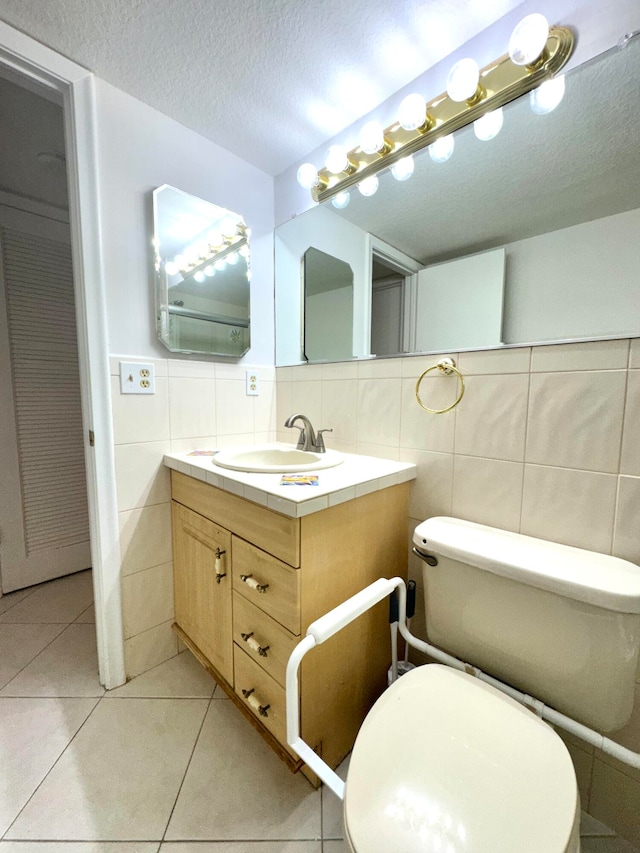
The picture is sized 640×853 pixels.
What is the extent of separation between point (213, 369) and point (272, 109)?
91 centimetres

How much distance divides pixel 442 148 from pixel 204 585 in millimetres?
1557

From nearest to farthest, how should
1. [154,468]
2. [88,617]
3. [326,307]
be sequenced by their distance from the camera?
[154,468]
[326,307]
[88,617]

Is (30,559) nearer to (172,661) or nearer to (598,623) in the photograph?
(172,661)

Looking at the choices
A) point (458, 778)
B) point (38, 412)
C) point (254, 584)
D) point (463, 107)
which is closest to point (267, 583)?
point (254, 584)

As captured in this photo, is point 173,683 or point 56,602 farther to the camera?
point 56,602

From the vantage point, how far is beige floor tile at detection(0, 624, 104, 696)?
1172 millimetres

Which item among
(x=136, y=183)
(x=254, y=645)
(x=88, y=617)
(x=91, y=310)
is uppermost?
(x=136, y=183)

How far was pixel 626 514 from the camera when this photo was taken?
0.75m

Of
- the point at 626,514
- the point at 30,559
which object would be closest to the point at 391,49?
the point at 626,514

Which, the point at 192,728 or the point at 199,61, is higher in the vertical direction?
the point at 199,61

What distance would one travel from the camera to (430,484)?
1064 millimetres

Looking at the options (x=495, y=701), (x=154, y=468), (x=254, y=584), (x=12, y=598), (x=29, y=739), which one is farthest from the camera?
(x=12, y=598)

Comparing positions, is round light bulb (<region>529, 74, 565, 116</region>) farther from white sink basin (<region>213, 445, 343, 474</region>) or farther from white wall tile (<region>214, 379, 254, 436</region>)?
white wall tile (<region>214, 379, 254, 436</region>)

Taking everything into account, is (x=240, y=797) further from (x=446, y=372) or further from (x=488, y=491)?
(x=446, y=372)
